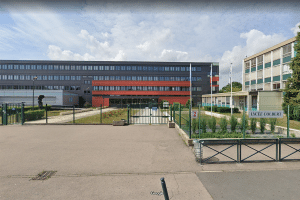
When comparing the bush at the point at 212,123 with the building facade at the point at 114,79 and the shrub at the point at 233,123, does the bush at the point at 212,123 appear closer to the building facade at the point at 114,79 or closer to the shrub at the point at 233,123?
the shrub at the point at 233,123

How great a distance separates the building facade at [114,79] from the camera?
2031 inches

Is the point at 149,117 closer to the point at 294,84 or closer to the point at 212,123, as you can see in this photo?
the point at 212,123

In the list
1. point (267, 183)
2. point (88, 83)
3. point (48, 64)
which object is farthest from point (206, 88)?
point (48, 64)

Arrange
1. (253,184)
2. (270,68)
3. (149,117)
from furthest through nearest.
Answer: (270,68) < (149,117) < (253,184)

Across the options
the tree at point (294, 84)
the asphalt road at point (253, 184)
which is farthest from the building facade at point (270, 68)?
the asphalt road at point (253, 184)

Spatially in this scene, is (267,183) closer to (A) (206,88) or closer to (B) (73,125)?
(B) (73,125)

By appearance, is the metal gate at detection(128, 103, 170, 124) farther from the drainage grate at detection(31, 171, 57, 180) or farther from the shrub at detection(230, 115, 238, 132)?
the drainage grate at detection(31, 171, 57, 180)

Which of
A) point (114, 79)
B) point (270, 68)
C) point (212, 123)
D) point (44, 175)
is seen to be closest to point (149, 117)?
point (212, 123)

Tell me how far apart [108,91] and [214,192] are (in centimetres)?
5094

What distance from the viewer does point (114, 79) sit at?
52719 millimetres

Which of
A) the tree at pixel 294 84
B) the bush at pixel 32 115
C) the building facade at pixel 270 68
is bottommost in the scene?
the bush at pixel 32 115

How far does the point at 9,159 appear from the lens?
6.30 meters

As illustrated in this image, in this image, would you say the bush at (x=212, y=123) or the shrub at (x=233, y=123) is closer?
the bush at (x=212, y=123)

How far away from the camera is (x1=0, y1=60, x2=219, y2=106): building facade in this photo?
51.6 m
